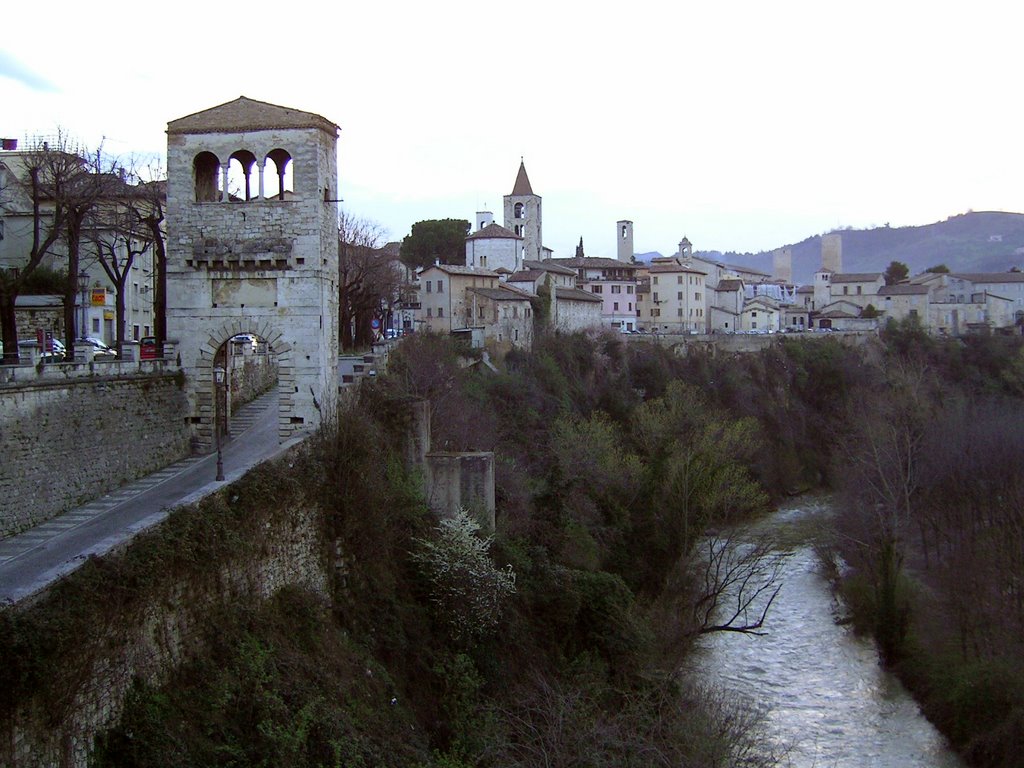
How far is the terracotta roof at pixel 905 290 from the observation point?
88500 mm

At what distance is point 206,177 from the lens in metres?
21.4

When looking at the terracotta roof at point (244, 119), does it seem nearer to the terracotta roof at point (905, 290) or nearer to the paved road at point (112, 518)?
the paved road at point (112, 518)

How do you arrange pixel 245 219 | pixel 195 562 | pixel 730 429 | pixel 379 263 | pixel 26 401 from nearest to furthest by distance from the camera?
pixel 195 562
pixel 26 401
pixel 245 219
pixel 730 429
pixel 379 263

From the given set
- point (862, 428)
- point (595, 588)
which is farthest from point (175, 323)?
point (862, 428)

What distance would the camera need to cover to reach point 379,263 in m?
47.1

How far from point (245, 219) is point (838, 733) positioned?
17696 mm

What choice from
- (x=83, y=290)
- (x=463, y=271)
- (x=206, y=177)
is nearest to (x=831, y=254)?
(x=463, y=271)

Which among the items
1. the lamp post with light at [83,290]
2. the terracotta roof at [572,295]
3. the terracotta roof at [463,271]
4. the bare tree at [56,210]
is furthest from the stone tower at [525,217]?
the bare tree at [56,210]

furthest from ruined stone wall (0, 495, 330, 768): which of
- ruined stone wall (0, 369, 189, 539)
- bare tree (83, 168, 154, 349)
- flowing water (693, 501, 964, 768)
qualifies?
flowing water (693, 501, 964, 768)

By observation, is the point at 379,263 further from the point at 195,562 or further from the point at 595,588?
the point at 195,562

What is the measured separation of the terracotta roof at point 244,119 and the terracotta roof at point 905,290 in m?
78.5

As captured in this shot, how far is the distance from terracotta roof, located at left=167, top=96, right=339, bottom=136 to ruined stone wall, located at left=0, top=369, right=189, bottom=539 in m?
5.21

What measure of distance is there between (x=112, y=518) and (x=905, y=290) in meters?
85.0

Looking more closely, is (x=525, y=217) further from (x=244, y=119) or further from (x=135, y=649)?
(x=135, y=649)
